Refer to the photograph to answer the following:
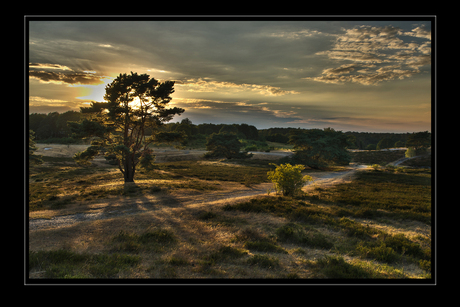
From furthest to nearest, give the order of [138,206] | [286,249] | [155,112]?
1. [155,112]
2. [138,206]
3. [286,249]

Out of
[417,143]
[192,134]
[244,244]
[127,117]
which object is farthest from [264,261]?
[192,134]

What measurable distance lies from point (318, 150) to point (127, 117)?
35.1 meters

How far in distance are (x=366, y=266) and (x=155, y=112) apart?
71.3ft

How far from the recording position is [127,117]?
21.5 m

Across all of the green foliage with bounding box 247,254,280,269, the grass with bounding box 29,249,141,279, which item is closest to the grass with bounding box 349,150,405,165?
the green foliage with bounding box 247,254,280,269

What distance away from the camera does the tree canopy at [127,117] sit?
2042 cm

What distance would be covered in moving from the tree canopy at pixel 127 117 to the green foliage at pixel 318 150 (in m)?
28.1

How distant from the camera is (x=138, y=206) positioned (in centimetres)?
1334

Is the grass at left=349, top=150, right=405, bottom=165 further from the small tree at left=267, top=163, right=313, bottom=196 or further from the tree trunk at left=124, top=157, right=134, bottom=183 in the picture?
the tree trunk at left=124, top=157, right=134, bottom=183

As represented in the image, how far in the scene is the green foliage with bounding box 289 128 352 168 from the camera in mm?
41781

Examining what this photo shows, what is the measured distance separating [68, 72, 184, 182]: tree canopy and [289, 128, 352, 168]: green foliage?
28.1 meters

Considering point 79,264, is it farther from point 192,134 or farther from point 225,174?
point 192,134
